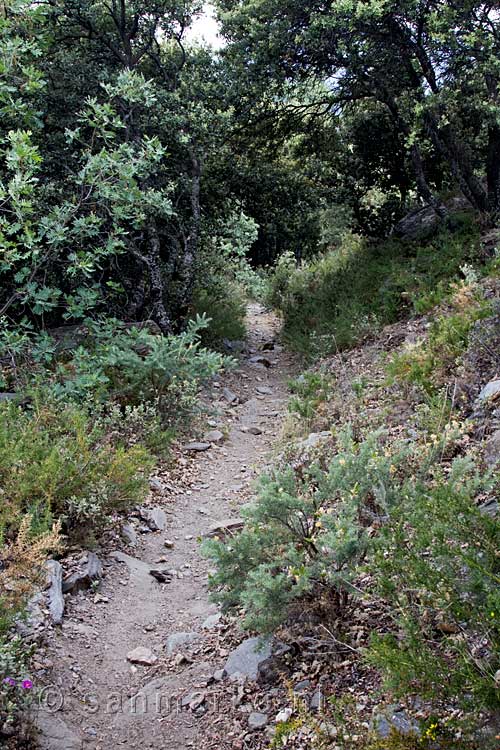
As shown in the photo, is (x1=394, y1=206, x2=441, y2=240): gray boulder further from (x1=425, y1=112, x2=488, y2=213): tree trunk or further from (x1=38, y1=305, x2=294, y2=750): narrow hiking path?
(x1=38, y1=305, x2=294, y2=750): narrow hiking path

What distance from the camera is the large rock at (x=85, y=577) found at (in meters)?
4.52

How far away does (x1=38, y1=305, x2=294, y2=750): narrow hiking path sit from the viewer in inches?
133

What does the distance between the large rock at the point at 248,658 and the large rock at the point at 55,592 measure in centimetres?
123

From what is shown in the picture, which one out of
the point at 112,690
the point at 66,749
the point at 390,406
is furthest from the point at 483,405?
the point at 66,749

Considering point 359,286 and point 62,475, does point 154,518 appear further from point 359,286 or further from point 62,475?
point 359,286

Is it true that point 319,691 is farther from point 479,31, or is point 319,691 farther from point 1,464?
point 479,31

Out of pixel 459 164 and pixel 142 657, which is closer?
pixel 142 657

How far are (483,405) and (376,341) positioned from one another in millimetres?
4063

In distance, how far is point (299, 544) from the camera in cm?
377

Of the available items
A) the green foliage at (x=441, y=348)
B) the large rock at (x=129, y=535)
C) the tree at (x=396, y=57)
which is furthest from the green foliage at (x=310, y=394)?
the tree at (x=396, y=57)

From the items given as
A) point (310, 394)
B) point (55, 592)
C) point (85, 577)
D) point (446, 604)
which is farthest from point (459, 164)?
point (446, 604)

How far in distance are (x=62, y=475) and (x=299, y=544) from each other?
7.07 feet

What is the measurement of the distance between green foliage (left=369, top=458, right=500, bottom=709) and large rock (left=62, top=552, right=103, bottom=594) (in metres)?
2.52

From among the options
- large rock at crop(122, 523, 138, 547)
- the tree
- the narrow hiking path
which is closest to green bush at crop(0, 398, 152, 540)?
large rock at crop(122, 523, 138, 547)
